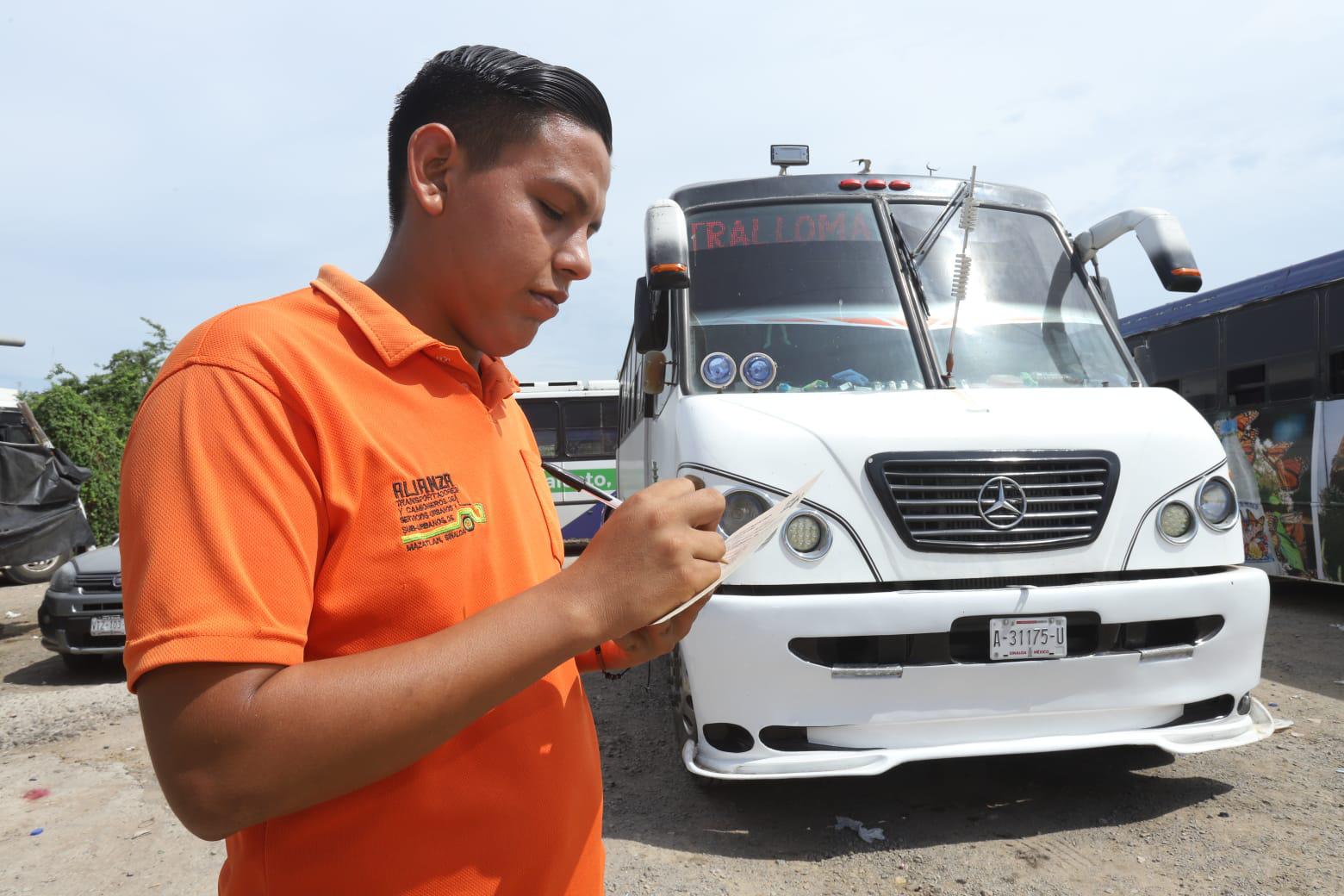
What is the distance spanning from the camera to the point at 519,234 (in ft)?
4.09

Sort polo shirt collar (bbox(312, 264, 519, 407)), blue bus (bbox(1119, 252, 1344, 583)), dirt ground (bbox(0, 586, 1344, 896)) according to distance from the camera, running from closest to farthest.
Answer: polo shirt collar (bbox(312, 264, 519, 407)) → dirt ground (bbox(0, 586, 1344, 896)) → blue bus (bbox(1119, 252, 1344, 583))

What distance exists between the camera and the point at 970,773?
14.8ft

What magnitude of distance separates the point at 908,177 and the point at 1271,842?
3471mm

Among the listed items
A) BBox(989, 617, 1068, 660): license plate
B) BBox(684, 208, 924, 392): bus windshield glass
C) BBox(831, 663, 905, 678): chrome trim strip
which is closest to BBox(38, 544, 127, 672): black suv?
BBox(684, 208, 924, 392): bus windshield glass

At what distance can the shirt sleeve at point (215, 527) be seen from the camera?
2.72 ft

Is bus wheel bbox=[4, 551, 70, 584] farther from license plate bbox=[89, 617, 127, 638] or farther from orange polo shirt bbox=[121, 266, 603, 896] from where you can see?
orange polo shirt bbox=[121, 266, 603, 896]

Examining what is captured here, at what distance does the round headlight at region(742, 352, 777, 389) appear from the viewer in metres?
4.14

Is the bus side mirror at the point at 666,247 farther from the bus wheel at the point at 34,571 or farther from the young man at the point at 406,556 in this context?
the bus wheel at the point at 34,571

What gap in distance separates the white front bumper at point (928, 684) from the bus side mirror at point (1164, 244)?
1636 mm

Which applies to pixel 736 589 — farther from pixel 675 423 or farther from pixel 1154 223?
pixel 1154 223

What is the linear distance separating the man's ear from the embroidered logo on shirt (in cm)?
41

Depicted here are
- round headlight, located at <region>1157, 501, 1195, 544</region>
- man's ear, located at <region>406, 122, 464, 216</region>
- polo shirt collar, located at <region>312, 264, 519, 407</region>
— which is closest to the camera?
polo shirt collar, located at <region>312, 264, 519, 407</region>

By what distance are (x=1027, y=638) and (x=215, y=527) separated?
323cm

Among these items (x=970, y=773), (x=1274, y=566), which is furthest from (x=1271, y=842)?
(x=1274, y=566)
